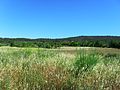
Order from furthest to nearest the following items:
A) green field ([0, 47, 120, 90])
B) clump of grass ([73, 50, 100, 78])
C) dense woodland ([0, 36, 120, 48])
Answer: dense woodland ([0, 36, 120, 48])
clump of grass ([73, 50, 100, 78])
green field ([0, 47, 120, 90])

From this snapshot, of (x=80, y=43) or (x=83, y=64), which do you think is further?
(x=80, y=43)

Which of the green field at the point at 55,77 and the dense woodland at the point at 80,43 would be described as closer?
the green field at the point at 55,77

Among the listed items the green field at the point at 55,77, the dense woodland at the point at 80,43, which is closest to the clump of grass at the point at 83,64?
the green field at the point at 55,77

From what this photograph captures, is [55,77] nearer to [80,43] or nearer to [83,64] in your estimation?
[83,64]

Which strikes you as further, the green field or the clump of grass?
the clump of grass

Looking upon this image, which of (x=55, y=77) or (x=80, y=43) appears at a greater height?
(x=55, y=77)

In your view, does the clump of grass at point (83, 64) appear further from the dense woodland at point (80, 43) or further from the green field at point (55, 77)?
the dense woodland at point (80, 43)

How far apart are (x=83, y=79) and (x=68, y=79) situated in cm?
Result: 30

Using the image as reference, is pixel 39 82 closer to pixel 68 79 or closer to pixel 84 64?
pixel 68 79

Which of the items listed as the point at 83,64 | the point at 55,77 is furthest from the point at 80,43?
the point at 55,77

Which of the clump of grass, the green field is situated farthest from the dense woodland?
the green field

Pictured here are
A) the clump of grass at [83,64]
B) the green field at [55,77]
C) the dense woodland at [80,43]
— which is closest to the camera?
the green field at [55,77]

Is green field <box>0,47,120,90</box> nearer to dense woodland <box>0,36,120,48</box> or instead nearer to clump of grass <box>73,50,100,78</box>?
clump of grass <box>73,50,100,78</box>

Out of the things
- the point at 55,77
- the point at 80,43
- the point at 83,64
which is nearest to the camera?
the point at 55,77
